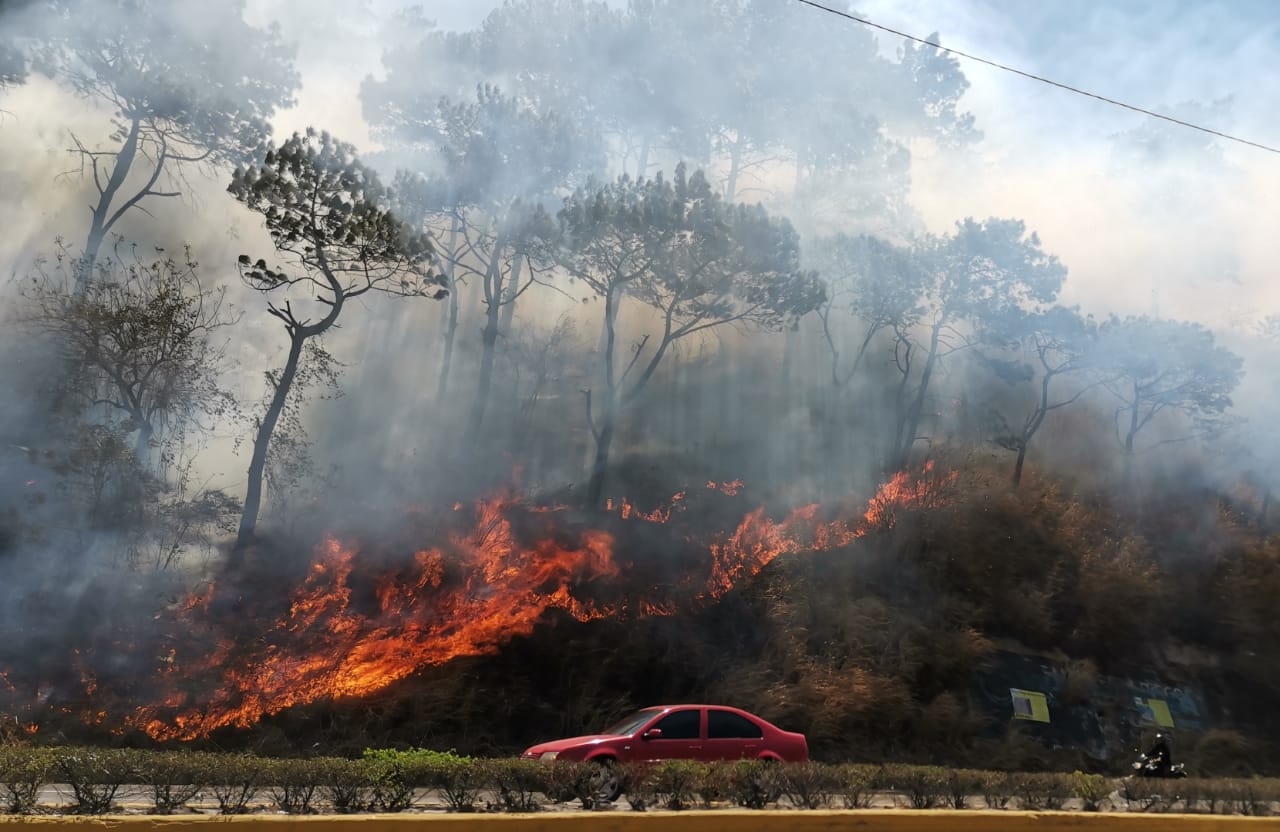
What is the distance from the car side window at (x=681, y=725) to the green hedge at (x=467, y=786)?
9.63ft

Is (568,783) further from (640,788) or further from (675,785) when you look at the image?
(675,785)

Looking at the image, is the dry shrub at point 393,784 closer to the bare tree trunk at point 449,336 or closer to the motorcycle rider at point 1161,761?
the motorcycle rider at point 1161,761

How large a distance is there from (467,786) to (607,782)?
4.93 ft

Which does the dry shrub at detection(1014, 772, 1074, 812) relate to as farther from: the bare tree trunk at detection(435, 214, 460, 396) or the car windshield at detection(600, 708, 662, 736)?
the bare tree trunk at detection(435, 214, 460, 396)

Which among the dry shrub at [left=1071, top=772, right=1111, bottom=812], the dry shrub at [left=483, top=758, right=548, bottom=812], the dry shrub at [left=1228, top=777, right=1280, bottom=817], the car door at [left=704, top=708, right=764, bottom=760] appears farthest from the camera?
the car door at [left=704, top=708, right=764, bottom=760]

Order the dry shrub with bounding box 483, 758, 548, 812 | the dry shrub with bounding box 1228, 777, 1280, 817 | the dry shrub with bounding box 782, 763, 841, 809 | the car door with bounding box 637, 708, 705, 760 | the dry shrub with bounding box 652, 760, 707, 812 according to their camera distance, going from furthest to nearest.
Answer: the car door with bounding box 637, 708, 705, 760
the dry shrub with bounding box 1228, 777, 1280, 817
the dry shrub with bounding box 782, 763, 841, 809
the dry shrub with bounding box 652, 760, 707, 812
the dry shrub with bounding box 483, 758, 548, 812

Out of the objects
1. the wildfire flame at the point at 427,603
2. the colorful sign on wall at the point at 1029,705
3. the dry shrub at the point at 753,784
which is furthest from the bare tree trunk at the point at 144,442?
the colorful sign on wall at the point at 1029,705

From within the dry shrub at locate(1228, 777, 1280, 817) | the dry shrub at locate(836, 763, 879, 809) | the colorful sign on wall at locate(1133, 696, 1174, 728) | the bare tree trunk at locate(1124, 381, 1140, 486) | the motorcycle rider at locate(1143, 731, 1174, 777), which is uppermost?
the bare tree trunk at locate(1124, 381, 1140, 486)

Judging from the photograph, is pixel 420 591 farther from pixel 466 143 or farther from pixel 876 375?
pixel 876 375

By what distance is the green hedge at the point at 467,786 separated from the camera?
769 cm

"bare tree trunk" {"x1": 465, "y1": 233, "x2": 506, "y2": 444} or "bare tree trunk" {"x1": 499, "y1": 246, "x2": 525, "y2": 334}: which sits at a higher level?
"bare tree trunk" {"x1": 499, "y1": 246, "x2": 525, "y2": 334}

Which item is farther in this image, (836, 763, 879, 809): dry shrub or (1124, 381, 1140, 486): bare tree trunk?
(1124, 381, 1140, 486): bare tree trunk

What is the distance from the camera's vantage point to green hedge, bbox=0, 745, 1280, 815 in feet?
25.2

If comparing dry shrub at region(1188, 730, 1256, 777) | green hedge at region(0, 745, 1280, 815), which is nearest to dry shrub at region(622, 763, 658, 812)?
green hedge at region(0, 745, 1280, 815)
